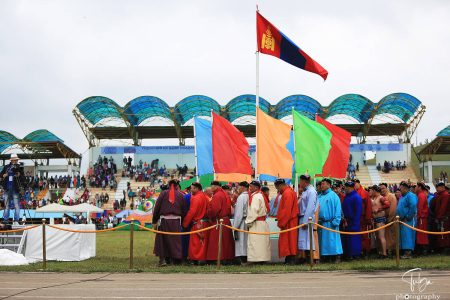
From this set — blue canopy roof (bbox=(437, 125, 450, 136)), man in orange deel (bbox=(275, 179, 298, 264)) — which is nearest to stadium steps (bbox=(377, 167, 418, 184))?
blue canopy roof (bbox=(437, 125, 450, 136))

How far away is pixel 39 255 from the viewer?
544 inches

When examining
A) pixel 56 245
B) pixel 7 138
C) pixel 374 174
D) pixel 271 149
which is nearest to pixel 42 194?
pixel 7 138

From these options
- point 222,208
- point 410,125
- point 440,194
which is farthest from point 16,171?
point 410,125

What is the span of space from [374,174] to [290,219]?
1481 inches

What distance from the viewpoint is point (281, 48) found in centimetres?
1571

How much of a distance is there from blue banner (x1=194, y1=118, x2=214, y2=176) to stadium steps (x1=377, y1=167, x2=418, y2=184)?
114ft

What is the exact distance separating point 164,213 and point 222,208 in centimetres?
126

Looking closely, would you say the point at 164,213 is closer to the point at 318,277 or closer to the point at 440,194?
the point at 318,277

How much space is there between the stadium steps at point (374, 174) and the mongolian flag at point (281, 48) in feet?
108

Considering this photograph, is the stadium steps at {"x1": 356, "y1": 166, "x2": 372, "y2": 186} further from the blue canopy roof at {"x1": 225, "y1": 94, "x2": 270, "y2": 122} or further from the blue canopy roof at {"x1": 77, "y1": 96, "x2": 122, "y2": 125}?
the blue canopy roof at {"x1": 77, "y1": 96, "x2": 122, "y2": 125}

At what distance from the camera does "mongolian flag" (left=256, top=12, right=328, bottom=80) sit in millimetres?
15422

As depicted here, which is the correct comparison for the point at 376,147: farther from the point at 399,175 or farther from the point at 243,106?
the point at 243,106

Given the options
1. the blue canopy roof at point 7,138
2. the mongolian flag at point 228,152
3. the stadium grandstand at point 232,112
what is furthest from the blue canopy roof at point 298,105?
the mongolian flag at point 228,152

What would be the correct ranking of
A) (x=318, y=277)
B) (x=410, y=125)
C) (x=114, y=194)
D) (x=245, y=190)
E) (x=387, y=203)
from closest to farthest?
(x=318, y=277) < (x=245, y=190) < (x=387, y=203) < (x=114, y=194) < (x=410, y=125)
